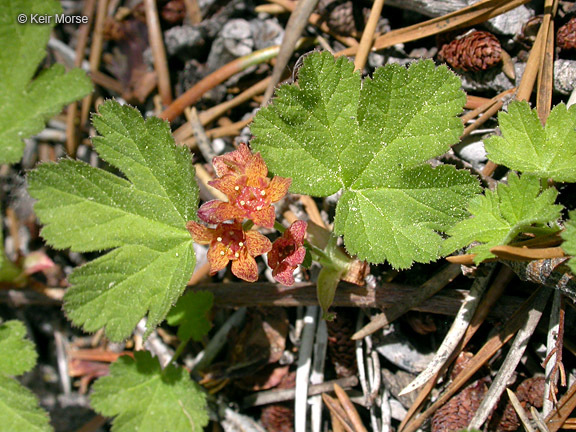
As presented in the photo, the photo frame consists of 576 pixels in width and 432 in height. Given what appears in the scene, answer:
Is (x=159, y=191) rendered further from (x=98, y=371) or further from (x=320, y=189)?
(x=98, y=371)

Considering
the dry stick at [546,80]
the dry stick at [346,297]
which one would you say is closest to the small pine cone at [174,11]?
the dry stick at [346,297]

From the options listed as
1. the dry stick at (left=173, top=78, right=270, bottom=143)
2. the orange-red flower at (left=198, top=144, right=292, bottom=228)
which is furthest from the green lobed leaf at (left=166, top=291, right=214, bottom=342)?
the dry stick at (left=173, top=78, right=270, bottom=143)

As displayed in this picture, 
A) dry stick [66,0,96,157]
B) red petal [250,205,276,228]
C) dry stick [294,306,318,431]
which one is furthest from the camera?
dry stick [66,0,96,157]

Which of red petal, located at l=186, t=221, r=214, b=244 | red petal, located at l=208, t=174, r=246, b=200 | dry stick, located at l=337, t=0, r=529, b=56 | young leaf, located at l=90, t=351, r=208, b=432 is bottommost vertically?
young leaf, located at l=90, t=351, r=208, b=432

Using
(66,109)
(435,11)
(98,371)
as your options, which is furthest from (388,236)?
(66,109)

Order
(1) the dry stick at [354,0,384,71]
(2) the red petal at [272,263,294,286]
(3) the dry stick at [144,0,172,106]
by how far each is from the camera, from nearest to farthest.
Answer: (2) the red petal at [272,263,294,286], (1) the dry stick at [354,0,384,71], (3) the dry stick at [144,0,172,106]

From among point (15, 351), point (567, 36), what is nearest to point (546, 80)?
point (567, 36)

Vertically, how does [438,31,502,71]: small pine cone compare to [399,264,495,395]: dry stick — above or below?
above

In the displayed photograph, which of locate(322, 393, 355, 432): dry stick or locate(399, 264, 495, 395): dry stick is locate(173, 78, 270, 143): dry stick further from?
locate(322, 393, 355, 432): dry stick
